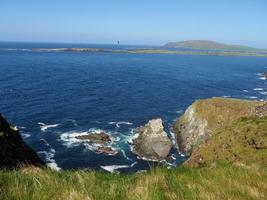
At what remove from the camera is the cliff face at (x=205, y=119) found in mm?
66375

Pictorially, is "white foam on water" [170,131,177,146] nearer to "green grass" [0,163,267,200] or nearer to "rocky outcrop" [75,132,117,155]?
"rocky outcrop" [75,132,117,155]

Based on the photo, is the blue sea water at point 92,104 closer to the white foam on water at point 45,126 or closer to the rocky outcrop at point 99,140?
the white foam on water at point 45,126

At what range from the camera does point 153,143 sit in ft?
208

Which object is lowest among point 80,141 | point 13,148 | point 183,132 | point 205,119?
point 183,132

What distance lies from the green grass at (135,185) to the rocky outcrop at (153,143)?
53886 mm

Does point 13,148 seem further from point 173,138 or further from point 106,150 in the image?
point 173,138

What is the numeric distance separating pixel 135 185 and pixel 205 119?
63.0m

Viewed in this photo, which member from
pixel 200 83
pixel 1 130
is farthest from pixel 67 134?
pixel 200 83

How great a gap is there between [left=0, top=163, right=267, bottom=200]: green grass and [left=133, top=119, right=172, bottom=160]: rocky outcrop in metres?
53.9

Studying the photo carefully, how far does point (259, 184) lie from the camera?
25.2 ft

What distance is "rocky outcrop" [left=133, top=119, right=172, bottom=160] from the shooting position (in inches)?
2443

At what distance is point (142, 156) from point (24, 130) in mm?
23145

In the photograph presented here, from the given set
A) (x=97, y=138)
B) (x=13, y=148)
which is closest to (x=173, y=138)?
(x=97, y=138)

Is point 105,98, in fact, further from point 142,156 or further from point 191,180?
point 191,180
